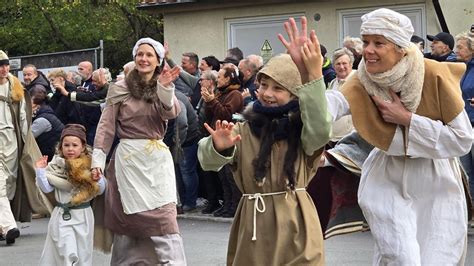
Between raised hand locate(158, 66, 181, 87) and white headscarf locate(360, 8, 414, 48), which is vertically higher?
white headscarf locate(360, 8, 414, 48)

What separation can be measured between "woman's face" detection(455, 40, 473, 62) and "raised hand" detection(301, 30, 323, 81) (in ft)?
18.4

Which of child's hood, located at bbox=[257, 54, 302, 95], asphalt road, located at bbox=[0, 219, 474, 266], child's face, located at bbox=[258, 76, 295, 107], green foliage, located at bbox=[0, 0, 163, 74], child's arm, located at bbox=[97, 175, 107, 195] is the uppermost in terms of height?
green foliage, located at bbox=[0, 0, 163, 74]

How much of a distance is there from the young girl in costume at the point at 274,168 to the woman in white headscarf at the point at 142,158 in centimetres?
228

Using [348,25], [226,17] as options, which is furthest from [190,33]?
[348,25]

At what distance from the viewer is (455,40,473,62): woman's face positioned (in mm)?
10370

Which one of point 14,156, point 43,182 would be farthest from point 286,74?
point 14,156

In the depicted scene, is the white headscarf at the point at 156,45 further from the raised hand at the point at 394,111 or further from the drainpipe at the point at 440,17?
the drainpipe at the point at 440,17

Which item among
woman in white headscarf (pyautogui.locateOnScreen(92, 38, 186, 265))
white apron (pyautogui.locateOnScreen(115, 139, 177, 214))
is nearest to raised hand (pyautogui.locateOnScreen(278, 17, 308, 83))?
woman in white headscarf (pyautogui.locateOnScreen(92, 38, 186, 265))

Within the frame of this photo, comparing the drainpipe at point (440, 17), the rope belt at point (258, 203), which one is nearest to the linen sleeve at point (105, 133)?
the rope belt at point (258, 203)

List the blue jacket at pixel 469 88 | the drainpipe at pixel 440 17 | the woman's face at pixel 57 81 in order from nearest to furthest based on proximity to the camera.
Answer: the blue jacket at pixel 469 88 → the woman's face at pixel 57 81 → the drainpipe at pixel 440 17

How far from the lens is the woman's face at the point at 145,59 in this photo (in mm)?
7766

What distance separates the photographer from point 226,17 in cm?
1862

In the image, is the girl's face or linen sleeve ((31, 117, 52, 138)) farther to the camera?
linen sleeve ((31, 117, 52, 138))

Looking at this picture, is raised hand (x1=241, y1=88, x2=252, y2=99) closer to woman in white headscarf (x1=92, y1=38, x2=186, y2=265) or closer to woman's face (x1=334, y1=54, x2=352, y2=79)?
woman's face (x1=334, y1=54, x2=352, y2=79)
